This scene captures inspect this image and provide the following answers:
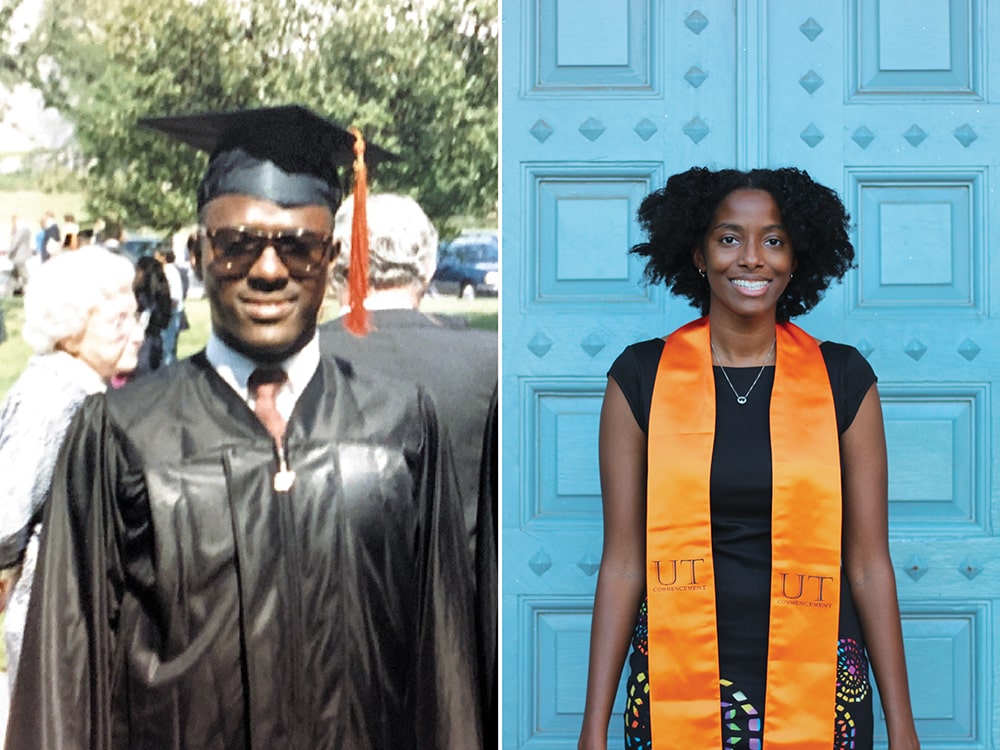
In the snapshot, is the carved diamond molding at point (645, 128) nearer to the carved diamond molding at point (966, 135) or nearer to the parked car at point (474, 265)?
the parked car at point (474, 265)

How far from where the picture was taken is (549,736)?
3564 millimetres

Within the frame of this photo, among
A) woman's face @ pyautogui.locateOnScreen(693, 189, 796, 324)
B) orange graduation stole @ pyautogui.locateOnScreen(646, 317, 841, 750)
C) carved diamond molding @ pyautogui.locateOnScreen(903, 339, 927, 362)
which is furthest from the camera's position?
carved diamond molding @ pyautogui.locateOnScreen(903, 339, 927, 362)

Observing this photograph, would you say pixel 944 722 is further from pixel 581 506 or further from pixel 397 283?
pixel 397 283

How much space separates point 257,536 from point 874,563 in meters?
1.70

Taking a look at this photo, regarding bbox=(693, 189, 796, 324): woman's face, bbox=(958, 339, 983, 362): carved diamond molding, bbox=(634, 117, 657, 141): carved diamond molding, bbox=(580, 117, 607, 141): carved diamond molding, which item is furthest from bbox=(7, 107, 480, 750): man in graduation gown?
bbox=(958, 339, 983, 362): carved diamond molding

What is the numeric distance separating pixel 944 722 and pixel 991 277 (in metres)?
1.24

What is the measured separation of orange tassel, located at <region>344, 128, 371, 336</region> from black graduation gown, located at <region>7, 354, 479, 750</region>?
16 centimetres

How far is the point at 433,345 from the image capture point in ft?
11.8

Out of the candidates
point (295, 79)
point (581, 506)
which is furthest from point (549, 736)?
point (295, 79)

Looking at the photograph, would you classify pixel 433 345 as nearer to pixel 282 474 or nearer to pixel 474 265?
pixel 474 265

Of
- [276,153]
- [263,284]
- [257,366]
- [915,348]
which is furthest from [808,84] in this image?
[257,366]

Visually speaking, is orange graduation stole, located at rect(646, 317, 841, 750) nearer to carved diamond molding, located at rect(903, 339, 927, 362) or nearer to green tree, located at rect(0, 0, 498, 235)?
carved diamond molding, located at rect(903, 339, 927, 362)

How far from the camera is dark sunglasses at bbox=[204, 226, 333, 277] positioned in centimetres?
356

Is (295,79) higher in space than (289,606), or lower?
higher
